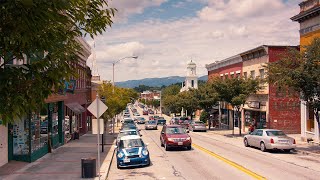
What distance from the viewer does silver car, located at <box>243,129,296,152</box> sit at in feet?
Answer: 80.6

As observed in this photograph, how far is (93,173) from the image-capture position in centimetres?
1633

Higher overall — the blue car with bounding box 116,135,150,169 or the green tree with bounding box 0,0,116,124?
the green tree with bounding box 0,0,116,124

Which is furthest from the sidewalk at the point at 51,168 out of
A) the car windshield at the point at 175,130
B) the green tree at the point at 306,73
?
the green tree at the point at 306,73

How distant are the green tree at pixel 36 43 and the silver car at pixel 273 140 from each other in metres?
19.7

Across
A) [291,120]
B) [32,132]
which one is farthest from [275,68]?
[291,120]

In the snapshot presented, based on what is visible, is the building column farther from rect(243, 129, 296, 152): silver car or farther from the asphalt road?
rect(243, 129, 296, 152): silver car

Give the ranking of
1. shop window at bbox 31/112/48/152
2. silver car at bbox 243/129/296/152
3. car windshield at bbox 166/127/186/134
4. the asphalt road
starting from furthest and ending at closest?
car windshield at bbox 166/127/186/134 < silver car at bbox 243/129/296/152 < shop window at bbox 31/112/48/152 < the asphalt road

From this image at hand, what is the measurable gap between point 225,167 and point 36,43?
14.2 m

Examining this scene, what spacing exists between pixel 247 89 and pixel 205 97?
13398 mm

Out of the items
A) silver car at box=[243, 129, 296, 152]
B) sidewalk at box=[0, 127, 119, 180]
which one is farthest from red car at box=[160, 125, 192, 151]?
silver car at box=[243, 129, 296, 152]

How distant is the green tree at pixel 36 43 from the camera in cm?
566

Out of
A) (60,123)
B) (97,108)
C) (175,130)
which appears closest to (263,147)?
(175,130)

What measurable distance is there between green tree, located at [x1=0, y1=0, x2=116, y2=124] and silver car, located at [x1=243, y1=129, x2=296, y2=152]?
19673 mm

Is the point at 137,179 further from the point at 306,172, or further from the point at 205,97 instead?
the point at 205,97
